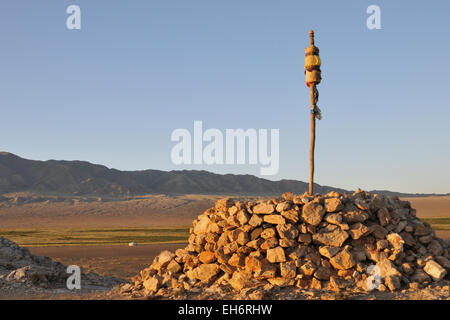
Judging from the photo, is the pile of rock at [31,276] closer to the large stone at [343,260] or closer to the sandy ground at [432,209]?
the large stone at [343,260]

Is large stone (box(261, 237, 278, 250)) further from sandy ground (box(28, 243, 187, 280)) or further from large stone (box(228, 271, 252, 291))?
sandy ground (box(28, 243, 187, 280))

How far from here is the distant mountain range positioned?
351 ft

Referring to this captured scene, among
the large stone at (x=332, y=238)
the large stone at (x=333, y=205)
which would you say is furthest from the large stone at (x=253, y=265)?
the large stone at (x=333, y=205)

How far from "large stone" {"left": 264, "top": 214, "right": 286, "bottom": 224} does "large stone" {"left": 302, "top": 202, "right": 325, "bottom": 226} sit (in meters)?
0.52

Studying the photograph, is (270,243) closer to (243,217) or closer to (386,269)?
(243,217)

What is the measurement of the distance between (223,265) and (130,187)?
110 meters

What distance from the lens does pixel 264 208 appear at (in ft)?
31.4

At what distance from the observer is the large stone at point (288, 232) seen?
9062 millimetres

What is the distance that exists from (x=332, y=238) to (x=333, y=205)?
80cm

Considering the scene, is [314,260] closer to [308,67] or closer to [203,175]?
[308,67]

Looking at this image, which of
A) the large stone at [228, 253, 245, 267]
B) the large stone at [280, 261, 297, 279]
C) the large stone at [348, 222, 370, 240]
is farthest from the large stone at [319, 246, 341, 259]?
the large stone at [228, 253, 245, 267]

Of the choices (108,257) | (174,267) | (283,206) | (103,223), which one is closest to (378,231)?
(283,206)

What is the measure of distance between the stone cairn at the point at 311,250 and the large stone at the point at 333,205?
2cm
